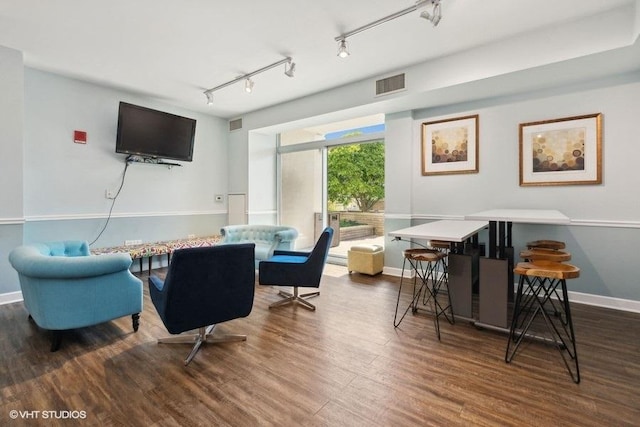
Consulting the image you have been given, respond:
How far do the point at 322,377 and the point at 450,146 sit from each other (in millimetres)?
3594

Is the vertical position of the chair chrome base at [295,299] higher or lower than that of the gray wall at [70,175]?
lower

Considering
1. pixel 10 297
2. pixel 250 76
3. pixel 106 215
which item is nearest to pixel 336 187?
pixel 250 76

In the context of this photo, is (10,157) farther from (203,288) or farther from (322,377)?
(322,377)

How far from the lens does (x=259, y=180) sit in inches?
247

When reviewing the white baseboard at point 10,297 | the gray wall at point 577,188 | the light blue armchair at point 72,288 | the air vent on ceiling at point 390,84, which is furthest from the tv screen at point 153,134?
the gray wall at point 577,188

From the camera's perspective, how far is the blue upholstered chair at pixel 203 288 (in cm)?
212

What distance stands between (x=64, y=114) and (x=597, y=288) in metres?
7.23

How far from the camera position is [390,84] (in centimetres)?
400

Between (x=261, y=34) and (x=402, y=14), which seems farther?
(x=261, y=34)

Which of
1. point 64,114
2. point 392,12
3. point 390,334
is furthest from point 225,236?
point 392,12

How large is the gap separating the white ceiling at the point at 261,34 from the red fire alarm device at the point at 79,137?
0.78m

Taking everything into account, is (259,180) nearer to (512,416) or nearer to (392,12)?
(392,12)

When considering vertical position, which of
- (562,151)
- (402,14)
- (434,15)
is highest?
(402,14)

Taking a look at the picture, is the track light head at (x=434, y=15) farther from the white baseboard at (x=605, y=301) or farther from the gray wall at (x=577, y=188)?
the white baseboard at (x=605, y=301)
